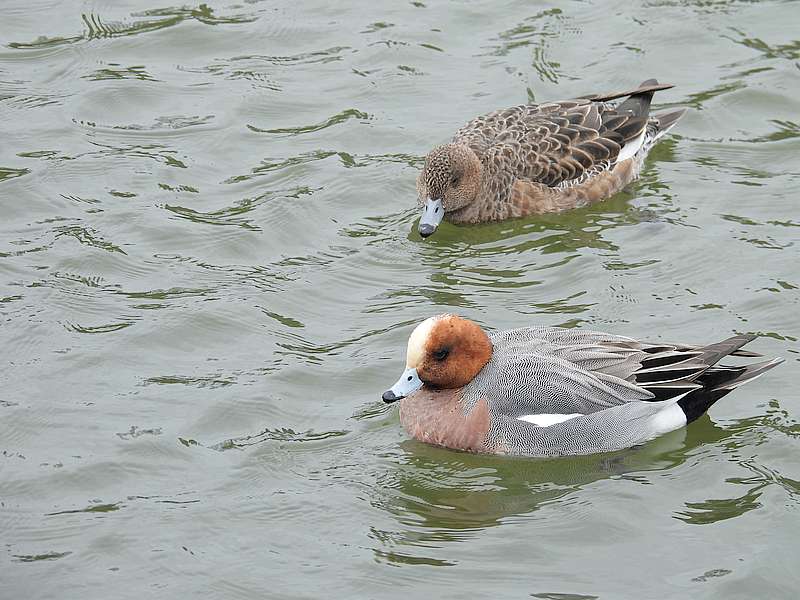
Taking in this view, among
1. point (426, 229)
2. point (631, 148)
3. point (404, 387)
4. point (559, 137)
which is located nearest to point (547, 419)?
point (404, 387)

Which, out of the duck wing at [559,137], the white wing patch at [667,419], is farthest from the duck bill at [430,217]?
the white wing patch at [667,419]

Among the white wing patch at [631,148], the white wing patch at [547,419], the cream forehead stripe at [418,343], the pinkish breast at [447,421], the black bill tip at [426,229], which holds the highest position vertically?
the white wing patch at [631,148]

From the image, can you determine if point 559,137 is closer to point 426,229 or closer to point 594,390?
point 426,229

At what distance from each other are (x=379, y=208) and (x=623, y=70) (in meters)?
2.82

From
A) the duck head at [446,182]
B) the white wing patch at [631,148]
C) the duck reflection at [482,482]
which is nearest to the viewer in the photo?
the duck reflection at [482,482]

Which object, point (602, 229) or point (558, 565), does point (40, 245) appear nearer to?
point (602, 229)

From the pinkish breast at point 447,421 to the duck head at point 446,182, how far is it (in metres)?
2.37

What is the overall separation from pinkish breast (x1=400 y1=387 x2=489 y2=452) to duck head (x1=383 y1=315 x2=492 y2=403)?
0.10 metres

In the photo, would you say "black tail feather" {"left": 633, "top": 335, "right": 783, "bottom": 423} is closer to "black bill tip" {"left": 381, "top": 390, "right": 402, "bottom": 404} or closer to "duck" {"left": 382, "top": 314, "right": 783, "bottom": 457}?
"duck" {"left": 382, "top": 314, "right": 783, "bottom": 457}

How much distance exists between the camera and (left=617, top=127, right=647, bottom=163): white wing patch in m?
10.8

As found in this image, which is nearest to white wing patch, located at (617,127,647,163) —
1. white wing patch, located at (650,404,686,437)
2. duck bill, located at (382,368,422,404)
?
white wing patch, located at (650,404,686,437)

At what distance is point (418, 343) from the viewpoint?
7734mm

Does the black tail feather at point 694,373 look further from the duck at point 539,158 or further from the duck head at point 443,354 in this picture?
the duck at point 539,158

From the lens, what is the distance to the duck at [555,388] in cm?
764
